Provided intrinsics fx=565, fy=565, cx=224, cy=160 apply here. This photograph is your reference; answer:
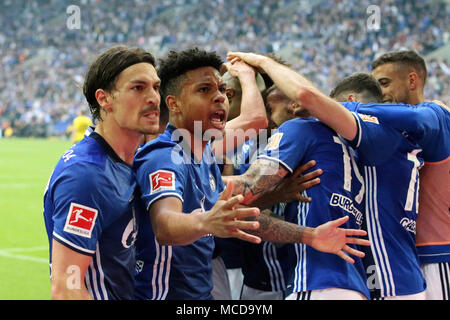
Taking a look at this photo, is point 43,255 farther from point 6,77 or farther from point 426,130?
point 6,77

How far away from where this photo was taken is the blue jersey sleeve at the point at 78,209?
2.32 m

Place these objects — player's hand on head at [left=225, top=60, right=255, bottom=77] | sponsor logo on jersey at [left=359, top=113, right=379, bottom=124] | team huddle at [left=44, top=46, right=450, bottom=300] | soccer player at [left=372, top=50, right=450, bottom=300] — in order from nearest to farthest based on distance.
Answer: team huddle at [left=44, top=46, right=450, bottom=300] → sponsor logo on jersey at [left=359, top=113, right=379, bottom=124] → soccer player at [left=372, top=50, right=450, bottom=300] → player's hand on head at [left=225, top=60, right=255, bottom=77]

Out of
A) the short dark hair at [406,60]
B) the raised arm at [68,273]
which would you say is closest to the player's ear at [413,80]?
the short dark hair at [406,60]

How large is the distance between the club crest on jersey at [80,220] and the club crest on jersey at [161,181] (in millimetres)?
359

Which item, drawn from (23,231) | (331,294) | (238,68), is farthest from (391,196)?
(23,231)

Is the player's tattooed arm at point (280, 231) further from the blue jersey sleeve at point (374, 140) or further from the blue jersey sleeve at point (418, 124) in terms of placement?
the blue jersey sleeve at point (418, 124)

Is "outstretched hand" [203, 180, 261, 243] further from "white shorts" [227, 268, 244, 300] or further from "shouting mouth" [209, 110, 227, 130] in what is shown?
"white shorts" [227, 268, 244, 300]

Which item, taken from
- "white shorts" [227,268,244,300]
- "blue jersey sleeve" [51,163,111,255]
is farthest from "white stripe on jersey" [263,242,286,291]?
"blue jersey sleeve" [51,163,111,255]

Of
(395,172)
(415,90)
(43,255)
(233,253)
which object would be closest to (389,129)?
(395,172)

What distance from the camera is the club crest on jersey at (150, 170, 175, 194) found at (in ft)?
8.61

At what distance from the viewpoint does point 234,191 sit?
9.81 ft

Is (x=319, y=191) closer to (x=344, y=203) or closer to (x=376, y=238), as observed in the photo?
(x=344, y=203)

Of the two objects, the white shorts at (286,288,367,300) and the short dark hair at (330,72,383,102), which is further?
the short dark hair at (330,72,383,102)

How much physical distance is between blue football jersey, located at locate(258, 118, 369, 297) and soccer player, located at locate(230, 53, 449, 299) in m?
0.09
